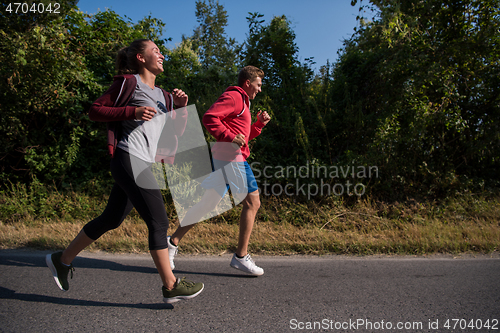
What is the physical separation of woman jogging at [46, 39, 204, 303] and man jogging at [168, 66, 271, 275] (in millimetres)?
622

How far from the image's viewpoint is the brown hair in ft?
7.38

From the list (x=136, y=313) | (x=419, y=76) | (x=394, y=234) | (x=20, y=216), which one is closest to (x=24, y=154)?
(x=20, y=216)

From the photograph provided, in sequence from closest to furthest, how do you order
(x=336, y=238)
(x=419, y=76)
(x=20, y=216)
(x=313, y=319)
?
(x=313, y=319)
(x=336, y=238)
(x=20, y=216)
(x=419, y=76)

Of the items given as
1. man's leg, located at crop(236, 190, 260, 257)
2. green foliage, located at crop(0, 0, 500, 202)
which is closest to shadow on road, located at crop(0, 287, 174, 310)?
man's leg, located at crop(236, 190, 260, 257)

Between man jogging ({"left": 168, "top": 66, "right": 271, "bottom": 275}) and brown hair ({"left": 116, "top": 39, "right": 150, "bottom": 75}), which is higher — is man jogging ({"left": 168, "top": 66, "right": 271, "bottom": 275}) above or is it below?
below

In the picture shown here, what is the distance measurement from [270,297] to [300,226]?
7.25 ft

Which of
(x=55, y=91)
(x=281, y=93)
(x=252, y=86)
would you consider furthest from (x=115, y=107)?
(x=281, y=93)

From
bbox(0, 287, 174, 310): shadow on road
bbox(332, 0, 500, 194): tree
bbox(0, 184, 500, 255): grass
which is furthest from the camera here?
bbox(332, 0, 500, 194): tree

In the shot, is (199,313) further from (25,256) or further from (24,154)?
(24,154)

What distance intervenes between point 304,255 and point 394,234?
1.33 m

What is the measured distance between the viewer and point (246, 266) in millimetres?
2805

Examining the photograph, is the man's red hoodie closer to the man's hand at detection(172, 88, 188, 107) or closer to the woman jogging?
the man's hand at detection(172, 88, 188, 107)

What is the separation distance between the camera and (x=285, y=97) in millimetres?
6480

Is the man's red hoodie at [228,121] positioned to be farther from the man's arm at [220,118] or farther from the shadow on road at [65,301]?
the shadow on road at [65,301]
